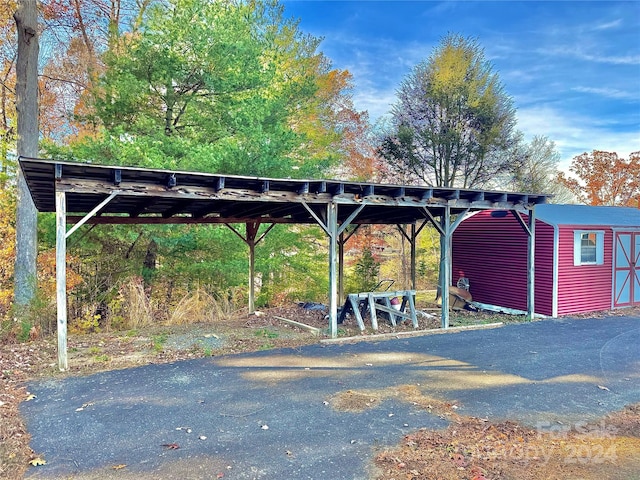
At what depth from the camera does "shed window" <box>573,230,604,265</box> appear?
10461mm

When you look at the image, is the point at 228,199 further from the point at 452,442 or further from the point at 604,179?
the point at 604,179

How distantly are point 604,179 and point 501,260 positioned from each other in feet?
57.7

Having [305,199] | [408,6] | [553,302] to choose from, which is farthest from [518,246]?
[408,6]

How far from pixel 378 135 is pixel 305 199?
11210 millimetres

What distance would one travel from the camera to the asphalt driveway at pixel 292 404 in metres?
3.20

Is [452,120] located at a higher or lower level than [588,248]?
higher

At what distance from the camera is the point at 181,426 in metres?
3.85

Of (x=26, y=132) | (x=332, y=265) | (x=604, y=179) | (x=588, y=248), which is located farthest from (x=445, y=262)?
(x=604, y=179)

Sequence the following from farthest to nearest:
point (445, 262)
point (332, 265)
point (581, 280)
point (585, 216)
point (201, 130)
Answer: point (585, 216) < point (581, 280) < point (201, 130) < point (445, 262) < point (332, 265)

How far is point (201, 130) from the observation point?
10.3m

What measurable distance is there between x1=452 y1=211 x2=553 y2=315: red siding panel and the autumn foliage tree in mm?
15161

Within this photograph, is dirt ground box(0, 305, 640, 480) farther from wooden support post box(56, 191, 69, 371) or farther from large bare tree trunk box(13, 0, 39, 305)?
large bare tree trunk box(13, 0, 39, 305)

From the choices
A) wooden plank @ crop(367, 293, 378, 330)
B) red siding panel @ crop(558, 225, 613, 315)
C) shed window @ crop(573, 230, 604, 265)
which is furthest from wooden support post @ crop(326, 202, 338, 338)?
shed window @ crop(573, 230, 604, 265)

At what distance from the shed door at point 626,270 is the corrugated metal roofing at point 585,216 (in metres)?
0.47
